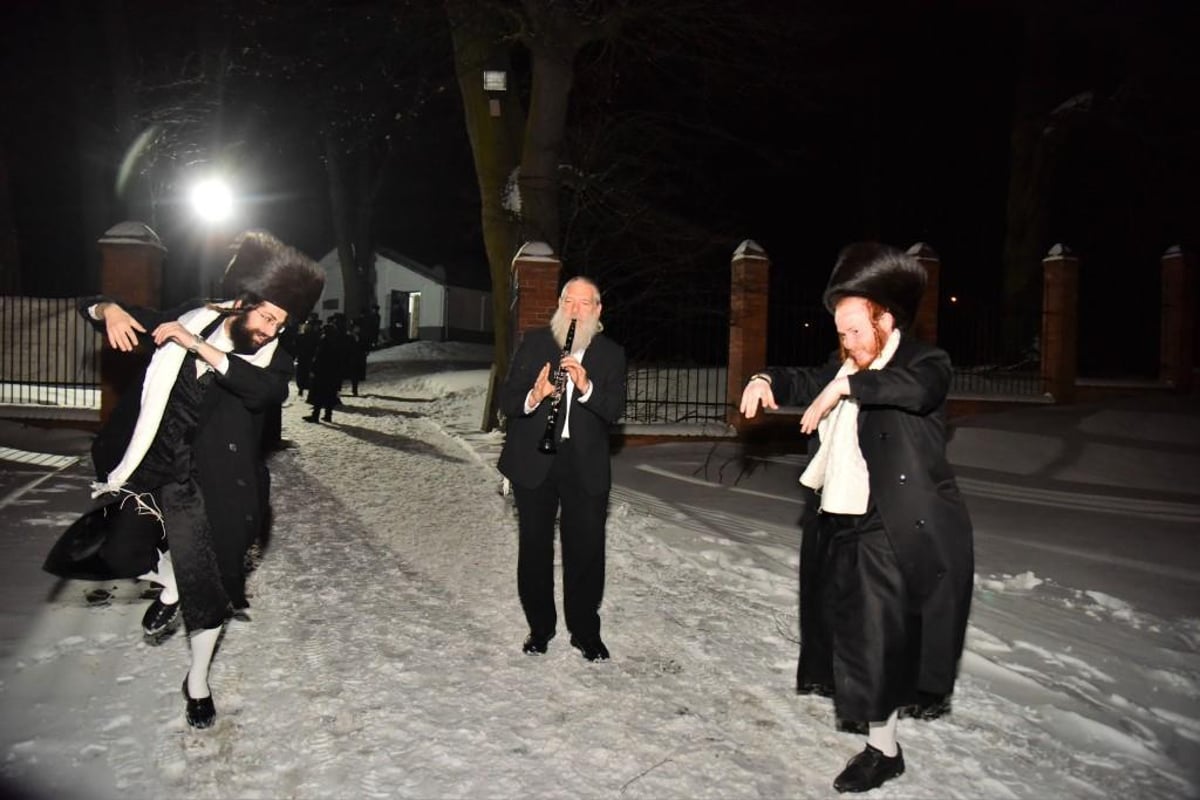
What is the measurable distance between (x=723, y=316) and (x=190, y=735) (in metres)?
11.2

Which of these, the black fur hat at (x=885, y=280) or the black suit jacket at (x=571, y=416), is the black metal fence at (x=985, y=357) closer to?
the black suit jacket at (x=571, y=416)

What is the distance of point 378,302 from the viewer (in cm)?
4481

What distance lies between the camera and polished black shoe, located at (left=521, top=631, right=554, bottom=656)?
4422mm

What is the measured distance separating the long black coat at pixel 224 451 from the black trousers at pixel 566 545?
1236 millimetres

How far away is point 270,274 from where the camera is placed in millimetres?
3371

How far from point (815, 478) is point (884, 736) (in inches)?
36.9

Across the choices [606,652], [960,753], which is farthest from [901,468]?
[606,652]

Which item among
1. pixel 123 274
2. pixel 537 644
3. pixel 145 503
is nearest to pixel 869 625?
pixel 537 644

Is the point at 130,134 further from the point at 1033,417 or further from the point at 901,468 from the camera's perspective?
the point at 901,468

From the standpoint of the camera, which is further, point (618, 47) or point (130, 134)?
point (130, 134)

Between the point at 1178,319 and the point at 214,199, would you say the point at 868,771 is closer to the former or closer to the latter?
the point at 214,199

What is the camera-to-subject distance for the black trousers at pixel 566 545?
4285mm

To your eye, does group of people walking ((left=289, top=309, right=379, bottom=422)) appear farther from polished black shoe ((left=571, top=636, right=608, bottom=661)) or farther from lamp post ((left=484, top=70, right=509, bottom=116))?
polished black shoe ((left=571, top=636, right=608, bottom=661))

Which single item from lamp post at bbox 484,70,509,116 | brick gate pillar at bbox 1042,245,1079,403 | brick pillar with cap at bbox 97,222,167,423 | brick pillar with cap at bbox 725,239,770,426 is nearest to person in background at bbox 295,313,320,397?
brick pillar with cap at bbox 97,222,167,423
